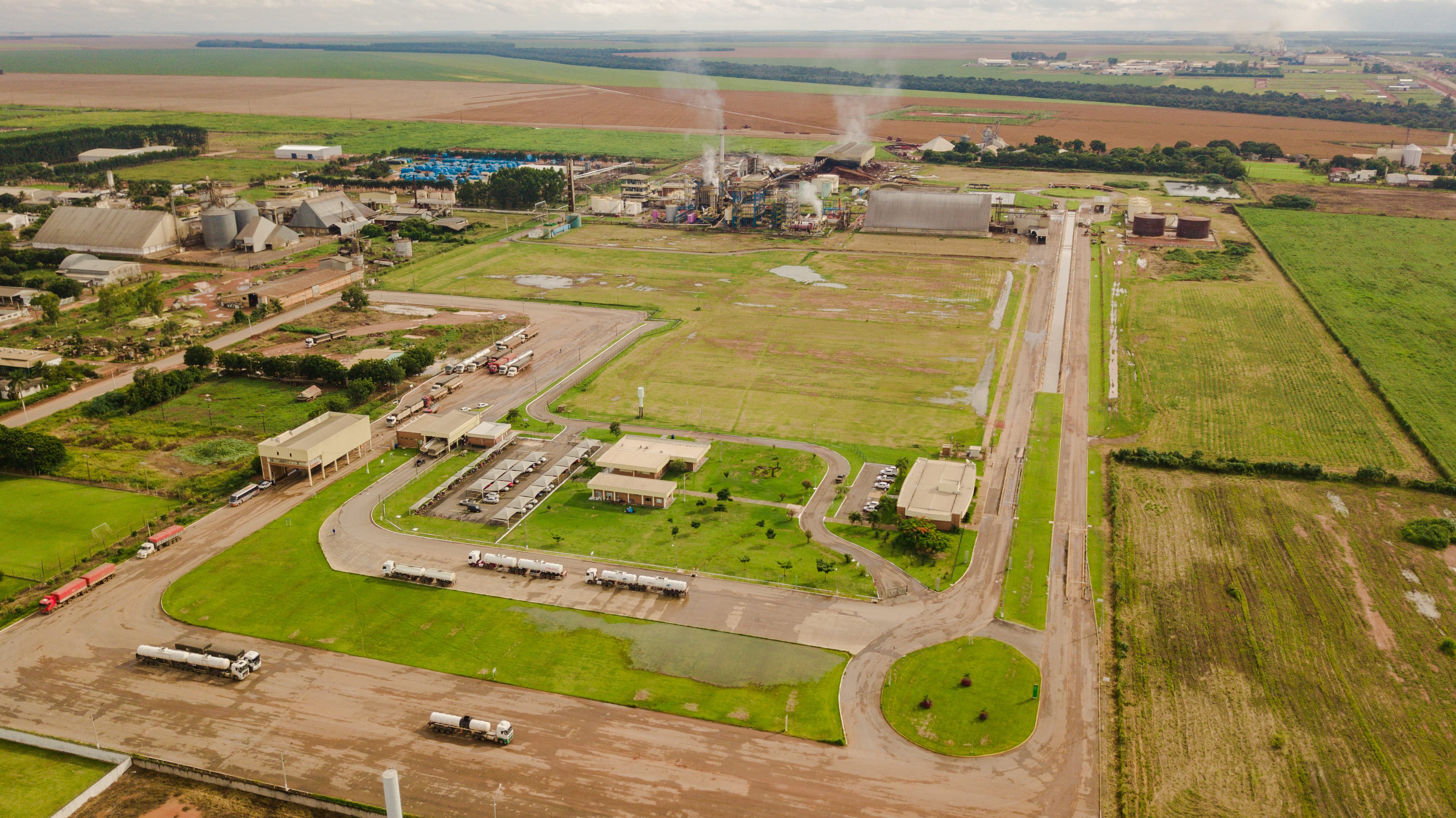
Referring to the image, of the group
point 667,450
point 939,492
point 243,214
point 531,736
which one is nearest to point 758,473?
point 667,450

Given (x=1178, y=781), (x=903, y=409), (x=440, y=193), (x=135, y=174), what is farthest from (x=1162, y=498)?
(x=135, y=174)

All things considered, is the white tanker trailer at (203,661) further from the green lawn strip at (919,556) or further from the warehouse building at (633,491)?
the green lawn strip at (919,556)

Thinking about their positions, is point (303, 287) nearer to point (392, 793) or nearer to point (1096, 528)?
point (1096, 528)

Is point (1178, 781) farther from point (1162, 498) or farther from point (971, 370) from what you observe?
point (971, 370)

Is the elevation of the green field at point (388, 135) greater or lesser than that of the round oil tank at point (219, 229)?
greater

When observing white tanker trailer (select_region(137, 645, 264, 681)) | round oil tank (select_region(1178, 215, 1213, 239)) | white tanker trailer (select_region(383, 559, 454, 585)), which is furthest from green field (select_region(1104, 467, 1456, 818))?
round oil tank (select_region(1178, 215, 1213, 239))

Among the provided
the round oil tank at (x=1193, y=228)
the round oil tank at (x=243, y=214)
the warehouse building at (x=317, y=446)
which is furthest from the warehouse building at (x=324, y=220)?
the round oil tank at (x=1193, y=228)
